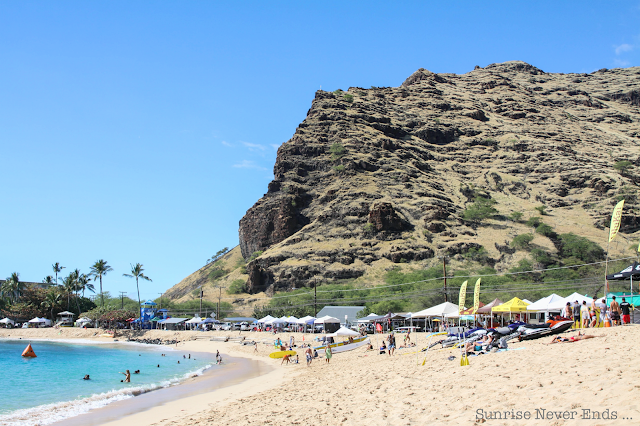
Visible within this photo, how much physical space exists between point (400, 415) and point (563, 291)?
5621cm

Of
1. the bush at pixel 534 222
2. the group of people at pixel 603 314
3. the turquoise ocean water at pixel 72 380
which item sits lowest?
the turquoise ocean water at pixel 72 380

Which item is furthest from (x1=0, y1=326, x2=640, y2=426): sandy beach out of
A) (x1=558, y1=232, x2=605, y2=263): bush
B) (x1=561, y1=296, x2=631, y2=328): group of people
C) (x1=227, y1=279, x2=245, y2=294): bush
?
(x1=558, y1=232, x2=605, y2=263): bush

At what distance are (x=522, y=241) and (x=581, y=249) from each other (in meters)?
9.63

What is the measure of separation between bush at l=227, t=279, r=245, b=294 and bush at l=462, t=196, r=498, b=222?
158 feet

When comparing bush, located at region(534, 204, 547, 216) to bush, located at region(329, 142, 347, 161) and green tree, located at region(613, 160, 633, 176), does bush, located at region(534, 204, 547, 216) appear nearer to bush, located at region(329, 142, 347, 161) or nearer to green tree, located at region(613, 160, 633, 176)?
green tree, located at region(613, 160, 633, 176)

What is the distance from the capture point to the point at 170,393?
22625 mm

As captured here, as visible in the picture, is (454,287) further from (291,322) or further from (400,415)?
(400,415)

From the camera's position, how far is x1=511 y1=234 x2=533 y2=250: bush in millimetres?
85812

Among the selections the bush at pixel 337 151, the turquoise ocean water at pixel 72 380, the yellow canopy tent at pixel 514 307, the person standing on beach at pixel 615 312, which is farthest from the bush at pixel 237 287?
the person standing on beach at pixel 615 312

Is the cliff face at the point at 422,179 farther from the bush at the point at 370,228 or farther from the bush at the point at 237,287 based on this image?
the bush at the point at 237,287

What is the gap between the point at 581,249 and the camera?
270ft

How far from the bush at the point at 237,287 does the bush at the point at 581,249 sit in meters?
59.3

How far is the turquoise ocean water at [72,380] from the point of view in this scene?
64.8 ft

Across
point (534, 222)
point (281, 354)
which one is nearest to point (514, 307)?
point (281, 354)
